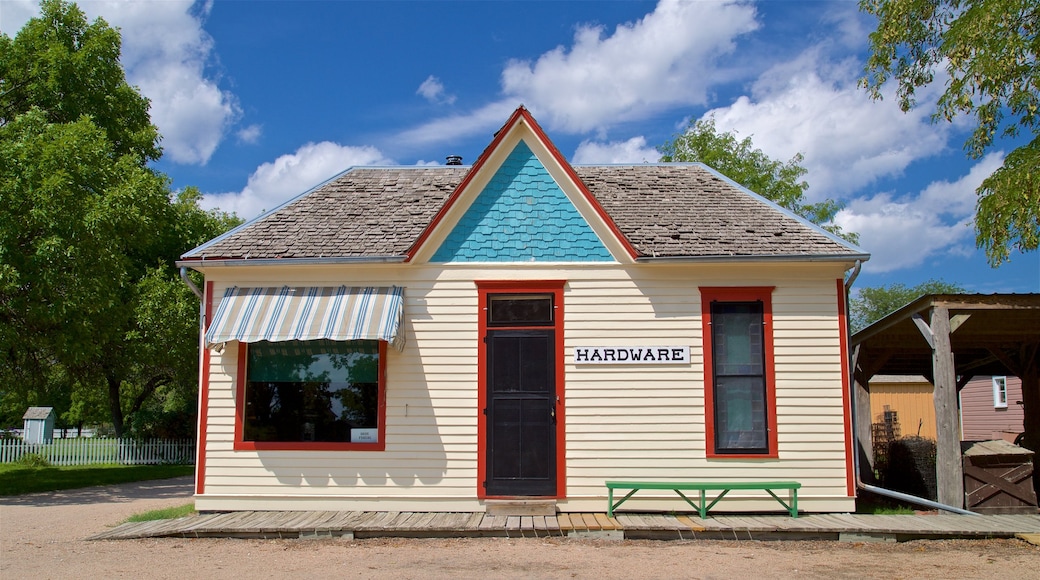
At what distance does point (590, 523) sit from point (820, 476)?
3.38 meters

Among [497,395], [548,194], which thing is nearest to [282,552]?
[497,395]

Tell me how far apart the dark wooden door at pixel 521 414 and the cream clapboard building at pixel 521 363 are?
0.03 meters

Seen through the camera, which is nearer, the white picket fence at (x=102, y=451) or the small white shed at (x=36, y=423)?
the white picket fence at (x=102, y=451)

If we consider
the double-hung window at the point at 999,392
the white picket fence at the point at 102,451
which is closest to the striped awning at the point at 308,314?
the white picket fence at the point at 102,451

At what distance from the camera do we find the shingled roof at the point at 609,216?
11078 mm

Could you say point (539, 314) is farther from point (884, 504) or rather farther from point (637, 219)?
point (884, 504)

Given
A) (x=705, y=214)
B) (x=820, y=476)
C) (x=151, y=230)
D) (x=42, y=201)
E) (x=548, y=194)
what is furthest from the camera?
(x=151, y=230)

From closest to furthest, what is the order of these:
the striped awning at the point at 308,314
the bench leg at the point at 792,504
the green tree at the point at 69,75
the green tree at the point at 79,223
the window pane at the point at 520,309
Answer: the bench leg at the point at 792,504 → the striped awning at the point at 308,314 → the window pane at the point at 520,309 → the green tree at the point at 79,223 → the green tree at the point at 69,75

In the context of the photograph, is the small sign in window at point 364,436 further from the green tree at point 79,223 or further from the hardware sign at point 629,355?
the green tree at point 79,223

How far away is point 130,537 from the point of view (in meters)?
9.46

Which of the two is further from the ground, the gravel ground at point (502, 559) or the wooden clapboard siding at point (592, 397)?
the wooden clapboard siding at point (592, 397)

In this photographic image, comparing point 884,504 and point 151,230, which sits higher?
point 151,230

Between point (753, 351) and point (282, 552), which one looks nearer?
point (282, 552)

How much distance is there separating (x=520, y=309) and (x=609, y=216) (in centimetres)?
182
